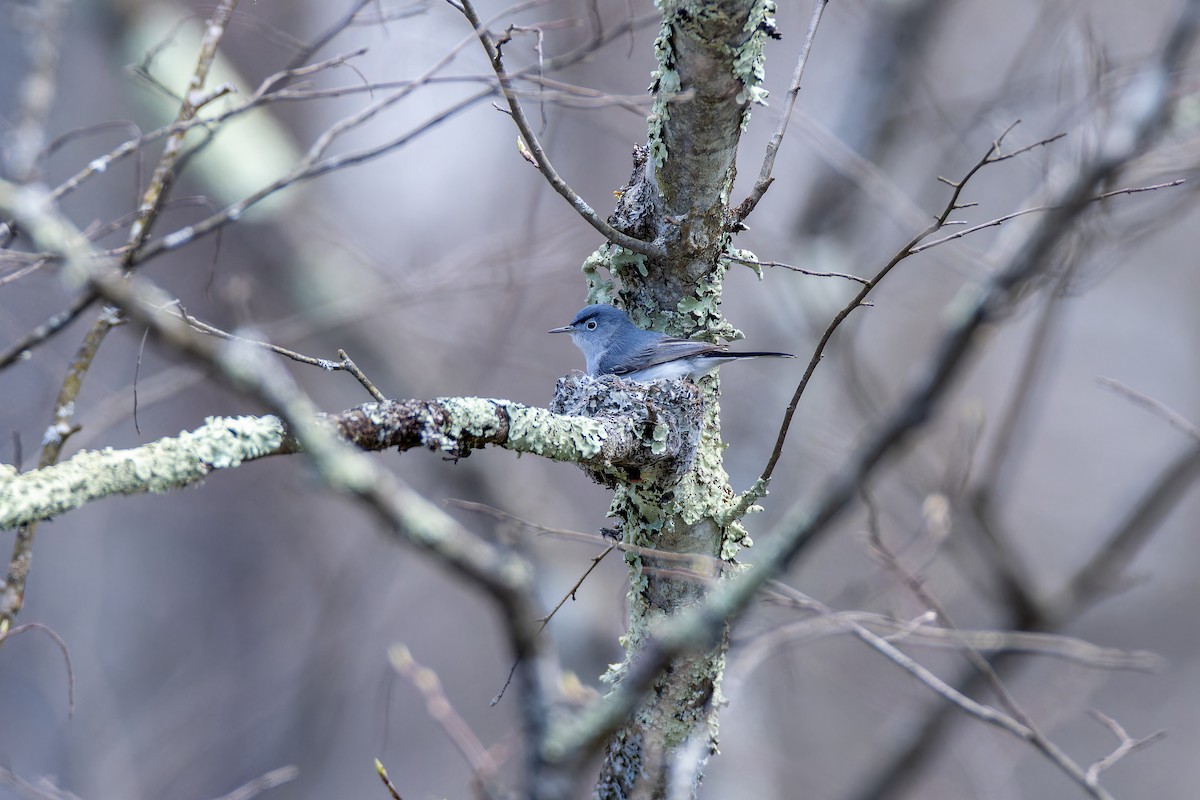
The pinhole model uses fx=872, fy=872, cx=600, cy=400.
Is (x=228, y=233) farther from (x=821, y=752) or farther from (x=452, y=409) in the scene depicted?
(x=821, y=752)

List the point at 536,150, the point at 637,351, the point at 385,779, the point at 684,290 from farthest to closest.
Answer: the point at 637,351, the point at 684,290, the point at 536,150, the point at 385,779

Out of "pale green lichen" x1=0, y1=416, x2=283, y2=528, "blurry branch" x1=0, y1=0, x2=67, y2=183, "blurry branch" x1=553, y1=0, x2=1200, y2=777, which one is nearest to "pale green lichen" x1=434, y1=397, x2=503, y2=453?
"pale green lichen" x1=0, y1=416, x2=283, y2=528

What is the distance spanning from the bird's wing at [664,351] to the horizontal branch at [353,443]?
1.65 ft

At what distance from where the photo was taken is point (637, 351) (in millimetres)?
3158

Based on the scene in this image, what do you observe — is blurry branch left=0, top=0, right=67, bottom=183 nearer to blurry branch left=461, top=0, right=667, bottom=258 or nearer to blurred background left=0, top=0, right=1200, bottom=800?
blurry branch left=461, top=0, right=667, bottom=258

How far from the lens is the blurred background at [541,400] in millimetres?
5324

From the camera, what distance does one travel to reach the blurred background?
5324 millimetres

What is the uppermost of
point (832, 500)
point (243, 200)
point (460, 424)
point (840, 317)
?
point (243, 200)

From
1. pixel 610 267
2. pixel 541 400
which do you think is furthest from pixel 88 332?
pixel 541 400

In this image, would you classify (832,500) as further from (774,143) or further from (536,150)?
(774,143)

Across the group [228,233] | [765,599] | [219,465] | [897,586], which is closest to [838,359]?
[897,586]

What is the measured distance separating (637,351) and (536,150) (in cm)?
120

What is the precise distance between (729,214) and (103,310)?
173cm

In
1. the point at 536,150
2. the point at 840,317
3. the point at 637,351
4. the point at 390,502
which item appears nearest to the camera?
the point at 390,502
